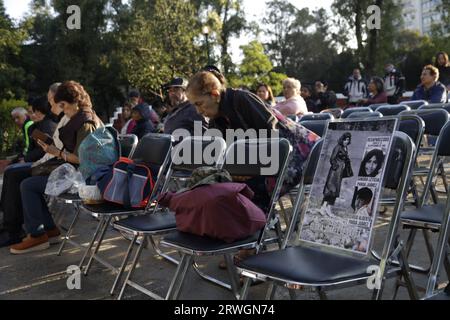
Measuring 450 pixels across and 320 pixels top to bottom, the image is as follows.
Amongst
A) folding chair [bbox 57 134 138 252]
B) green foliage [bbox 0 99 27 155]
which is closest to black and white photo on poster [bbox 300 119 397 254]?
folding chair [bbox 57 134 138 252]

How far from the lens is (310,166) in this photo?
8.73ft

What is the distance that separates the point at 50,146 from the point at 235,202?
259cm

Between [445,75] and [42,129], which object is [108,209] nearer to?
[42,129]

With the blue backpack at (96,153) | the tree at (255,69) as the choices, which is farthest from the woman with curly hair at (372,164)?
the tree at (255,69)

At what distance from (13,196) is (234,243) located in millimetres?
3165

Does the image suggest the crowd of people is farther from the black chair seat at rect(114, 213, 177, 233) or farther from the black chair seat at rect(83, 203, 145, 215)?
the black chair seat at rect(83, 203, 145, 215)

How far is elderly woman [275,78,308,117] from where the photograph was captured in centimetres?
648

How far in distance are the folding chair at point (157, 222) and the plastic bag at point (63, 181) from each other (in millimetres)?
977

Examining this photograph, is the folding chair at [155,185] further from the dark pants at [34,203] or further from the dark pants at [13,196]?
the dark pants at [13,196]

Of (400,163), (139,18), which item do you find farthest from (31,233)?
(139,18)

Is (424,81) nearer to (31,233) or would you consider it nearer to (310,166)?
(310,166)

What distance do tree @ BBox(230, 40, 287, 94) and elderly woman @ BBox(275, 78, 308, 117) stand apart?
1764 cm

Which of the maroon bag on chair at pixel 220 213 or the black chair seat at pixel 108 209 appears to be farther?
the black chair seat at pixel 108 209

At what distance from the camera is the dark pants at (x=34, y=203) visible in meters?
4.54
